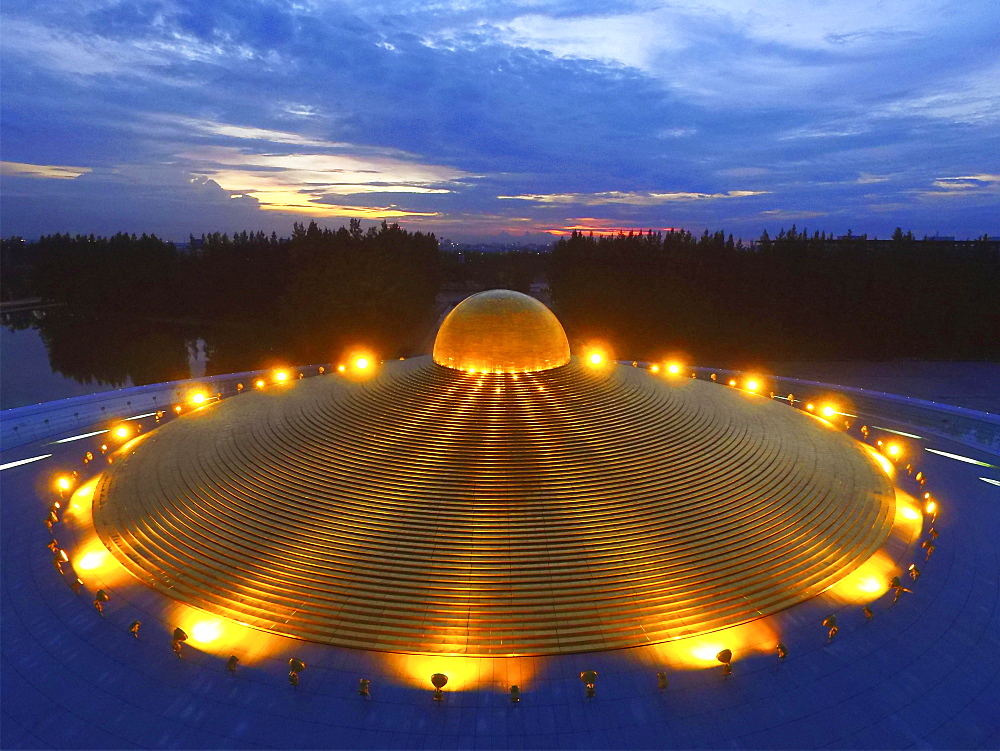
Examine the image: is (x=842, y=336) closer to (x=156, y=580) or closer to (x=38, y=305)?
(x=156, y=580)

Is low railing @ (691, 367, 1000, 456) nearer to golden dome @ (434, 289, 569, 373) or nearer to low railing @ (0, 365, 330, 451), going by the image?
golden dome @ (434, 289, 569, 373)

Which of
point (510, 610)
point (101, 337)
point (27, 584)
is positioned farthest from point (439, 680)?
point (101, 337)

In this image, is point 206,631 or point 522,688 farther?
point 206,631

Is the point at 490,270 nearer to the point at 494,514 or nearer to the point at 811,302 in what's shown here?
the point at 811,302

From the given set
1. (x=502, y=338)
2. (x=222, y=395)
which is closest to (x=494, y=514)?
(x=502, y=338)

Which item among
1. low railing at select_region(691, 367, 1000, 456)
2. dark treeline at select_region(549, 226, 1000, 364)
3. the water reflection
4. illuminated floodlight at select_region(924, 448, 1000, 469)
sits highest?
dark treeline at select_region(549, 226, 1000, 364)

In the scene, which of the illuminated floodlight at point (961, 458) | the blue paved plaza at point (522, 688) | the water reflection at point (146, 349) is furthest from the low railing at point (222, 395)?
the blue paved plaza at point (522, 688)

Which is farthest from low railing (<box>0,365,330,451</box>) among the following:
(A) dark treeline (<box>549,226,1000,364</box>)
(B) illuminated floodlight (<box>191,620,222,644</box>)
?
(A) dark treeline (<box>549,226,1000,364</box>)
